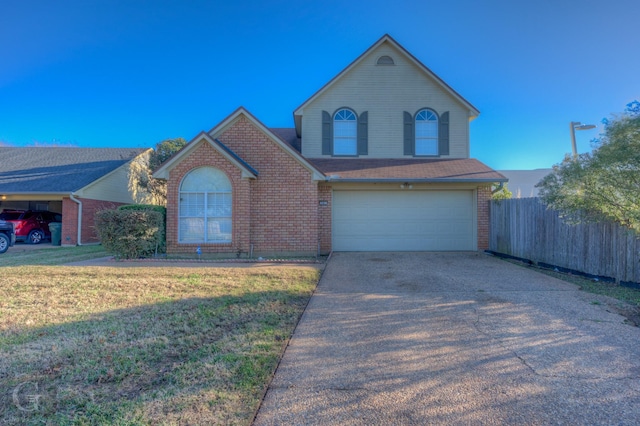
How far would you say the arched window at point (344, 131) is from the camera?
13281 millimetres

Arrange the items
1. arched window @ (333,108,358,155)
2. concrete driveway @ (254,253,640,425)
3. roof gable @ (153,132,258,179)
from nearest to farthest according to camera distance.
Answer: concrete driveway @ (254,253,640,425), roof gable @ (153,132,258,179), arched window @ (333,108,358,155)

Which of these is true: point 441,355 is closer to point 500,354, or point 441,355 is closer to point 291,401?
point 500,354

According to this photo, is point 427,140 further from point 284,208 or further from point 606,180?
point 606,180

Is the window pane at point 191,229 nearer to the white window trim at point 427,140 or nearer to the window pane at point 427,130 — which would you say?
the white window trim at point 427,140

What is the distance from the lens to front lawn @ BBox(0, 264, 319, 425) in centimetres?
259

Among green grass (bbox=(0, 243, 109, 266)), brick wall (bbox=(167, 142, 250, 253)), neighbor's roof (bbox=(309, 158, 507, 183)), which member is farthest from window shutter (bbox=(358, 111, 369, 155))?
green grass (bbox=(0, 243, 109, 266))

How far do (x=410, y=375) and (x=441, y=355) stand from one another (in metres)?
0.64

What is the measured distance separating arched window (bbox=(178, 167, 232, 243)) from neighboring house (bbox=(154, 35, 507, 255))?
33mm

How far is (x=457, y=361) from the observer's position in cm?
345

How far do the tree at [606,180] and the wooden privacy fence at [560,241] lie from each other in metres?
0.39

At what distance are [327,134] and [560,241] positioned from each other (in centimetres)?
863

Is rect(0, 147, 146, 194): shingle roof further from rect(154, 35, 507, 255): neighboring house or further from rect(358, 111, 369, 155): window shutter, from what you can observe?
rect(358, 111, 369, 155): window shutter

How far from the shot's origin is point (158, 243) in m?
10.6

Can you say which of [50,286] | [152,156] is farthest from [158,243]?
[152,156]
